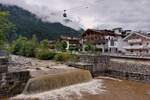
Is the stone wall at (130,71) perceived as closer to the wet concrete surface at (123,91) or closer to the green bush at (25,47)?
the wet concrete surface at (123,91)

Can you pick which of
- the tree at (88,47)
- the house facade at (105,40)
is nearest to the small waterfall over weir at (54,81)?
the tree at (88,47)

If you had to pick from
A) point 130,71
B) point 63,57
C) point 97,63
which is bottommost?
point 130,71

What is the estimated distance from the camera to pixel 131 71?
2248cm

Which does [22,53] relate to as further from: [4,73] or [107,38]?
[4,73]

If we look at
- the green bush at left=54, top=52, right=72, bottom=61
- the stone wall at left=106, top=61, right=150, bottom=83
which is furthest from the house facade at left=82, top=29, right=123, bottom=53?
the stone wall at left=106, top=61, right=150, bottom=83

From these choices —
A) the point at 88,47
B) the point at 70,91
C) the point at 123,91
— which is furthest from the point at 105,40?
the point at 70,91

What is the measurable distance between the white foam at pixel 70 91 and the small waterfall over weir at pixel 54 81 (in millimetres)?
486

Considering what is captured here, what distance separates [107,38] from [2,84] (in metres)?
36.5

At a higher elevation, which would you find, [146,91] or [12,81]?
[12,81]

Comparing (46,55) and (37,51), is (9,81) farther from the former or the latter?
(37,51)

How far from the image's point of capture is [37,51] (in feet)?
132

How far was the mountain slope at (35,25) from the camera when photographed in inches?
4341

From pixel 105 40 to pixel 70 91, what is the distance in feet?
108

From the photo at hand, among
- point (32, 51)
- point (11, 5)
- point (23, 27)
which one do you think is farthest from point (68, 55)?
point (11, 5)
